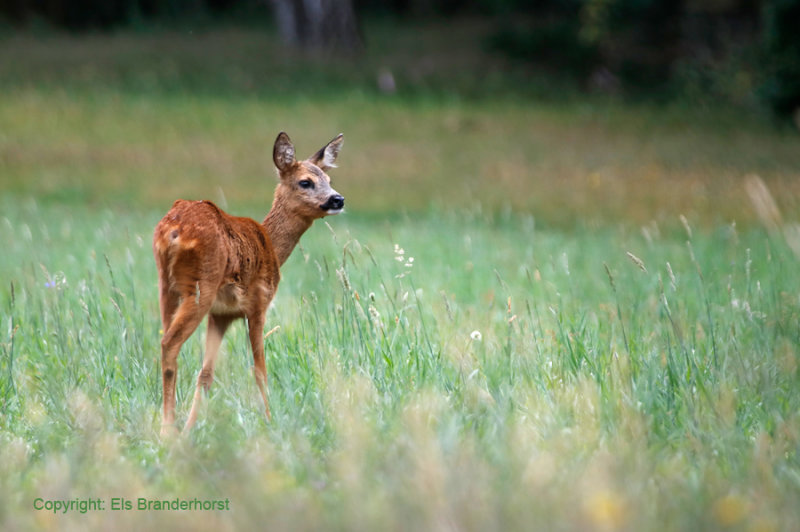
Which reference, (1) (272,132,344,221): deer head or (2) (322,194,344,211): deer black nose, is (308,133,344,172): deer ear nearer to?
(1) (272,132,344,221): deer head

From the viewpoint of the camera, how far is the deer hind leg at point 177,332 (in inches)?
162

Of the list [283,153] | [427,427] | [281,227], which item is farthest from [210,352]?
[427,427]

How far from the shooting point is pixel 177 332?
4.12 m

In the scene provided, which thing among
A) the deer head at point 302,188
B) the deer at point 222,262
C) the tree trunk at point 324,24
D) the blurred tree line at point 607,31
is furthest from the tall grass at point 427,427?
the tree trunk at point 324,24

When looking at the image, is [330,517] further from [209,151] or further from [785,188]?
[209,151]

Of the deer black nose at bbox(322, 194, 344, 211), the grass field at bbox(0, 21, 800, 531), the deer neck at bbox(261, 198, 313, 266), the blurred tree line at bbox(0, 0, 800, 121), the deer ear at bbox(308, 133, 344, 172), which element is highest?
the deer ear at bbox(308, 133, 344, 172)

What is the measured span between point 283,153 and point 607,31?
75.1 ft

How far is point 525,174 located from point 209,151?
233 inches

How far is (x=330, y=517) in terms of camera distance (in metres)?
3.04

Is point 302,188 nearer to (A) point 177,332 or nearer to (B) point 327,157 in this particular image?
(B) point 327,157

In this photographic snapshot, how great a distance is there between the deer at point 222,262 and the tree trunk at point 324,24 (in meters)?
21.8

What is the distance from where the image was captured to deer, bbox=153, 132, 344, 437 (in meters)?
4.13

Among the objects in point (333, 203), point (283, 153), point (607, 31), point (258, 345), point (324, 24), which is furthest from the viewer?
point (607, 31)

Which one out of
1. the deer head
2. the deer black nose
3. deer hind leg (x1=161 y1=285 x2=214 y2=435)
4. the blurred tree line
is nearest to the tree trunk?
the blurred tree line
